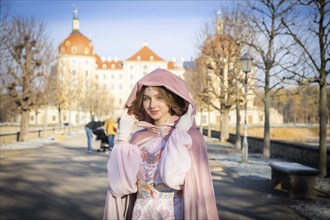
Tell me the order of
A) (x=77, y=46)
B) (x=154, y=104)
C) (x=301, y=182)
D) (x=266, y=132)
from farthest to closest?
1. (x=77, y=46)
2. (x=266, y=132)
3. (x=301, y=182)
4. (x=154, y=104)

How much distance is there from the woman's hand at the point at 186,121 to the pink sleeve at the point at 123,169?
0.39 m

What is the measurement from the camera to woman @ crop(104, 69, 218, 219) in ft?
8.45

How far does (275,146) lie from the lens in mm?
18406

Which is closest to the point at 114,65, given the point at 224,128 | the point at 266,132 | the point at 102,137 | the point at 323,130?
the point at 224,128

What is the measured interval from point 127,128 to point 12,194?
6735 mm

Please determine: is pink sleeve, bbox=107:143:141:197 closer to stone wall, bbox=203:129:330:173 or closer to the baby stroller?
stone wall, bbox=203:129:330:173

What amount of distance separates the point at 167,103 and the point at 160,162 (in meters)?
0.47

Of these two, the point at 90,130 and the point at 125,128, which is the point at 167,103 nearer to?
the point at 125,128

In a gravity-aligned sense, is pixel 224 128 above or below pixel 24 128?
above

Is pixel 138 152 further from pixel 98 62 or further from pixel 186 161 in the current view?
pixel 98 62

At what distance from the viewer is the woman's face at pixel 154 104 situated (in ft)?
9.42

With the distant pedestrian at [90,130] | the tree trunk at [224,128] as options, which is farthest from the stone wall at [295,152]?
the distant pedestrian at [90,130]

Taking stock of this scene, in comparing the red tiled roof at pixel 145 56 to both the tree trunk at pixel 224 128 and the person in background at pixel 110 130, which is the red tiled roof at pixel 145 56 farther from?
the person in background at pixel 110 130

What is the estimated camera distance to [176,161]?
2.58 meters
